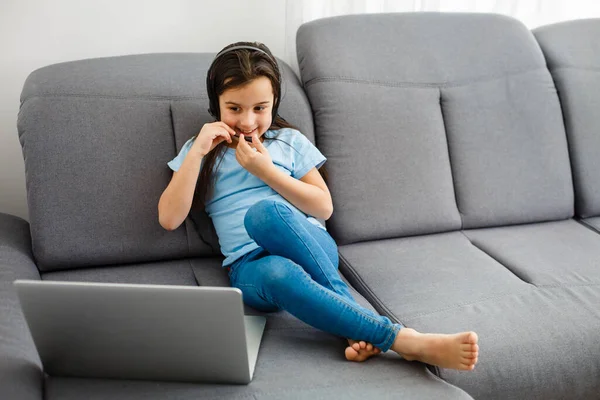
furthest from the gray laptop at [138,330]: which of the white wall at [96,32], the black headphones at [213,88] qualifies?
the white wall at [96,32]

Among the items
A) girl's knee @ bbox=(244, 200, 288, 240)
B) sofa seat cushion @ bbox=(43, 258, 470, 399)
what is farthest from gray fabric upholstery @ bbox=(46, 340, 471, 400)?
girl's knee @ bbox=(244, 200, 288, 240)

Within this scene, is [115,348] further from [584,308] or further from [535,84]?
[535,84]

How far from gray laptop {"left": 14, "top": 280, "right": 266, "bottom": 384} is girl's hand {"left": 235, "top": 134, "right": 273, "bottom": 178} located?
55 centimetres

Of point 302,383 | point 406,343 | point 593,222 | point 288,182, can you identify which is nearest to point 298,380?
point 302,383

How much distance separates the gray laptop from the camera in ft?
3.81

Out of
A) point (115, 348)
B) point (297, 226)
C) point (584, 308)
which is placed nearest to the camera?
point (115, 348)

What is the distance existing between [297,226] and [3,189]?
1120 millimetres

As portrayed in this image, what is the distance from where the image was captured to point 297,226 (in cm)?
154

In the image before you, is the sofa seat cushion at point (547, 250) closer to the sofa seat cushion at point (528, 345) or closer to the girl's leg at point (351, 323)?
the sofa seat cushion at point (528, 345)

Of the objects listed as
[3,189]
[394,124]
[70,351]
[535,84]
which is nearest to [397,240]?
[394,124]

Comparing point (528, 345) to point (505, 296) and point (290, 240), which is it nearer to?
point (505, 296)

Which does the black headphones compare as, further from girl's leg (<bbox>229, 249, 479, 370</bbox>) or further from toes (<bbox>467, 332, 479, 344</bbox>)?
toes (<bbox>467, 332, 479, 344</bbox>)

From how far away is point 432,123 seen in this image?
2.03 meters

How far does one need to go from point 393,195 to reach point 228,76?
0.63 m
